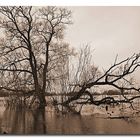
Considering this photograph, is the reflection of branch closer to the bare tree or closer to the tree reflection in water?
the bare tree

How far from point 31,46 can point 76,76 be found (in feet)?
1.12

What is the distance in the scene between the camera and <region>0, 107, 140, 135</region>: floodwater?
6.84 feet

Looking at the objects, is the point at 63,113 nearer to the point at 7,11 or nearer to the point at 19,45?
the point at 19,45

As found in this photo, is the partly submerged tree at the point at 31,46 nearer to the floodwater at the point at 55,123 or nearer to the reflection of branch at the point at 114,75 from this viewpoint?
the floodwater at the point at 55,123

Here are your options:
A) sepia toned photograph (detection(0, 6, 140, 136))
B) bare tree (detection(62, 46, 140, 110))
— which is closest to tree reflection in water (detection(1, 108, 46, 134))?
sepia toned photograph (detection(0, 6, 140, 136))

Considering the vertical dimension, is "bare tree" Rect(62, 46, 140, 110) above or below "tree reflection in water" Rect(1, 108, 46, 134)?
above

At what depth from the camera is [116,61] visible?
2.10 meters

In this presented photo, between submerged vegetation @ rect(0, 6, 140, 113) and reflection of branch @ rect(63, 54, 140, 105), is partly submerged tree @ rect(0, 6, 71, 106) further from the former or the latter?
reflection of branch @ rect(63, 54, 140, 105)

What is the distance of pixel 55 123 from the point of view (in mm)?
2104

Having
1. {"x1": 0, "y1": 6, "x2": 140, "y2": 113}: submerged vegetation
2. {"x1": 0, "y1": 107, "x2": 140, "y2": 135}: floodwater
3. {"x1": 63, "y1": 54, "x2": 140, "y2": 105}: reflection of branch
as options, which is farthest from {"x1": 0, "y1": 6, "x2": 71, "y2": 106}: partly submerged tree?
{"x1": 63, "y1": 54, "x2": 140, "y2": 105}: reflection of branch

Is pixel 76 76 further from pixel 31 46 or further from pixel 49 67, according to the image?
pixel 31 46

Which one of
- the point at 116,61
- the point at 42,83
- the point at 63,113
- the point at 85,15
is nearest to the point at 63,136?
the point at 63,113

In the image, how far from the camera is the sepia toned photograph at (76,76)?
2.09 m
